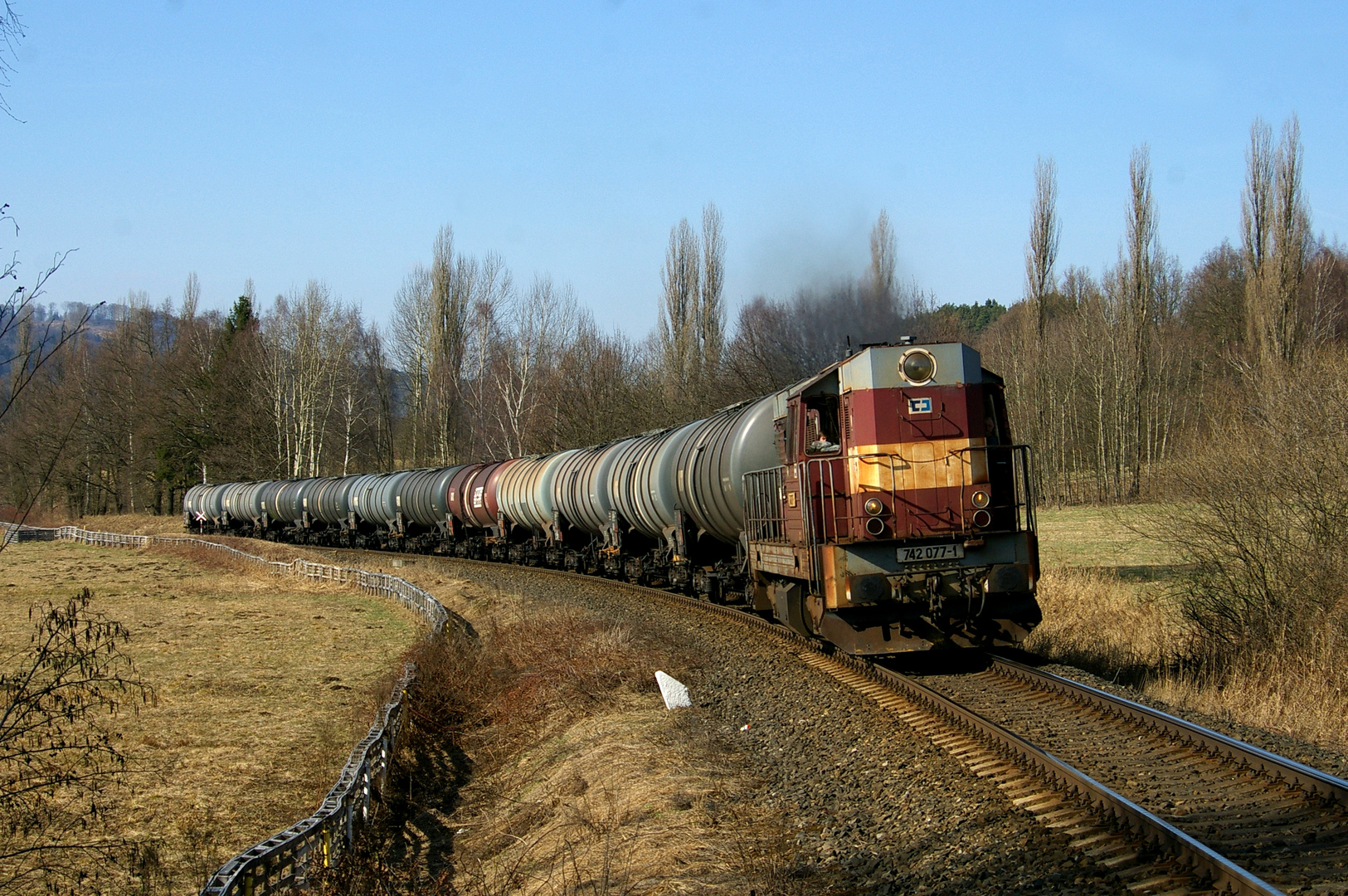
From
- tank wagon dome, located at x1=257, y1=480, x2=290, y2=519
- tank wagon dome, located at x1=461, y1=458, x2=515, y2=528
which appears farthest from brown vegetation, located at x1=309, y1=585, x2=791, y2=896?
tank wagon dome, located at x1=257, y1=480, x2=290, y2=519

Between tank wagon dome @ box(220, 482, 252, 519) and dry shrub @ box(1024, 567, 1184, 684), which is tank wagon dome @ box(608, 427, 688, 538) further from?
tank wagon dome @ box(220, 482, 252, 519)

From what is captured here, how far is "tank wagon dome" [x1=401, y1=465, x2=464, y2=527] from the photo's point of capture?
33.8 m

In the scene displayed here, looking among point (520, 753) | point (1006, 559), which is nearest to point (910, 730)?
point (1006, 559)

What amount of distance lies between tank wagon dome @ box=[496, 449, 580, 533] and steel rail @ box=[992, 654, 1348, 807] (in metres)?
17.3

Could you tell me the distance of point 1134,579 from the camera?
62.0 feet

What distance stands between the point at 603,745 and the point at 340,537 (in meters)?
36.2

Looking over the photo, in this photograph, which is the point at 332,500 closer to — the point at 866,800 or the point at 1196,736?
the point at 866,800

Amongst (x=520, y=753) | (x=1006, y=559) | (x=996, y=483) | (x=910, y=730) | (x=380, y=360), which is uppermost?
(x=380, y=360)

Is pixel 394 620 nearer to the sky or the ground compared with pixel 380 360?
nearer to the ground

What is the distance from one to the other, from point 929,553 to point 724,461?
5.06 m

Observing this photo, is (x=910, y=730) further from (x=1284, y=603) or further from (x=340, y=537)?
(x=340, y=537)

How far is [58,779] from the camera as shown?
5918 mm

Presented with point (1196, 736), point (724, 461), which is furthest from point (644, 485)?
point (1196, 736)

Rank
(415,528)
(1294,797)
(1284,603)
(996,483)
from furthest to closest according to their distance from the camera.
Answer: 1. (415,528)
2. (1284,603)
3. (996,483)
4. (1294,797)
